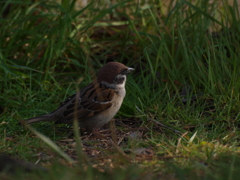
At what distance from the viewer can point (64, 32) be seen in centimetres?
534

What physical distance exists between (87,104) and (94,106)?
79 millimetres

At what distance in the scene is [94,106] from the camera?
423 centimetres

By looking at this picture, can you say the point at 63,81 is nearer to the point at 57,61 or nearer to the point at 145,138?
the point at 57,61

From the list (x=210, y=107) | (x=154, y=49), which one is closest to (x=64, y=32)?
(x=154, y=49)

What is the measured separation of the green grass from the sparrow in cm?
19

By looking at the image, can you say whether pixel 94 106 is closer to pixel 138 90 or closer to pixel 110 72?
pixel 110 72

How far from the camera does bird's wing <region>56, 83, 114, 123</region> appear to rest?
13.7 ft

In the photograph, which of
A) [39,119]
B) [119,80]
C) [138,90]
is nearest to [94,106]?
[119,80]

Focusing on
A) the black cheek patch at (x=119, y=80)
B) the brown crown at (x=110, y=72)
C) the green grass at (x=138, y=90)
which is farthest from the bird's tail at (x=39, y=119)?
the black cheek patch at (x=119, y=80)

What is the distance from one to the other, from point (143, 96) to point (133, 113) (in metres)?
0.29

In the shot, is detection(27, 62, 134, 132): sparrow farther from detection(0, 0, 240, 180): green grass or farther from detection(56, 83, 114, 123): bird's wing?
detection(0, 0, 240, 180): green grass

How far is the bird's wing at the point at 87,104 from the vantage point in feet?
13.7

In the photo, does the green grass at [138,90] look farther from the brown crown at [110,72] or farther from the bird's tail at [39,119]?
the brown crown at [110,72]

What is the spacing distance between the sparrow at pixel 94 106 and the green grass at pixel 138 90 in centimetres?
19
